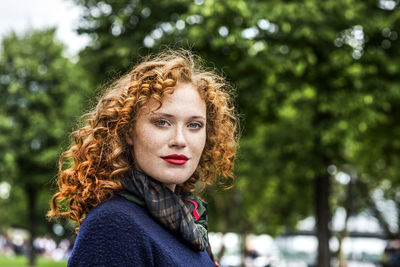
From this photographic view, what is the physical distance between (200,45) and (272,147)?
18.1ft

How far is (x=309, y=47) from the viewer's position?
419 inches

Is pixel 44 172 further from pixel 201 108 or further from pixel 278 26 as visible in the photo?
pixel 201 108

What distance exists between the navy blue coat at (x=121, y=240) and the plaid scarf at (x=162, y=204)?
1.2 inches

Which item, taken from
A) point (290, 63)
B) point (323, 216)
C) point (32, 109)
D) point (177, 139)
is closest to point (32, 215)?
point (32, 109)

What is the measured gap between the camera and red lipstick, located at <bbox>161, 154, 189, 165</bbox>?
1.87 metres

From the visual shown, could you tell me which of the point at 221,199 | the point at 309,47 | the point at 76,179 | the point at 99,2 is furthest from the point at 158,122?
the point at 221,199

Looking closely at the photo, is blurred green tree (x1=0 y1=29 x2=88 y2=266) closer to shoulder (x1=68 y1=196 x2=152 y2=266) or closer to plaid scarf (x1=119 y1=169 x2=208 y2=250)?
plaid scarf (x1=119 y1=169 x2=208 y2=250)

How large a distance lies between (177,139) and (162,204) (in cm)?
24

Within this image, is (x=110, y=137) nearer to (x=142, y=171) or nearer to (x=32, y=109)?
(x=142, y=171)

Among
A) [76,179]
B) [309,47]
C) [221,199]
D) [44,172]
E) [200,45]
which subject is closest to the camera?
[76,179]

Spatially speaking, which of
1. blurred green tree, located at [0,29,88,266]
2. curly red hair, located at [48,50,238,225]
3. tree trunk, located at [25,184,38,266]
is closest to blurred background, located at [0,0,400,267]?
curly red hair, located at [48,50,238,225]

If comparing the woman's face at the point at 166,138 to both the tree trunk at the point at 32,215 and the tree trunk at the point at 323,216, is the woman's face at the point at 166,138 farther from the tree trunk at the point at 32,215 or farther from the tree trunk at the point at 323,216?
the tree trunk at the point at 32,215

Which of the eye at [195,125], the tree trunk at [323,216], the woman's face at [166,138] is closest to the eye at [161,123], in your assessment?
the woman's face at [166,138]

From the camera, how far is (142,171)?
1.87 meters
